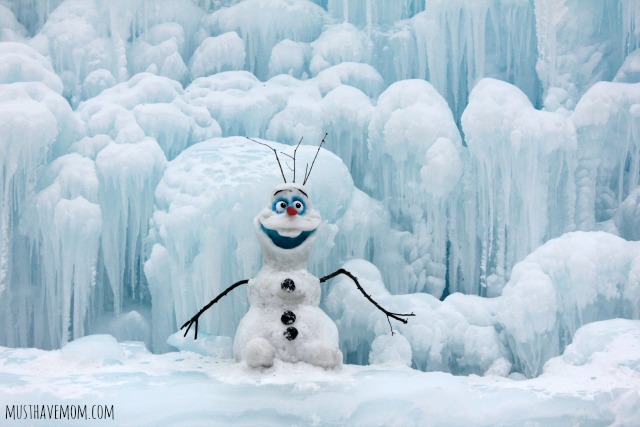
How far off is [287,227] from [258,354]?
88 cm

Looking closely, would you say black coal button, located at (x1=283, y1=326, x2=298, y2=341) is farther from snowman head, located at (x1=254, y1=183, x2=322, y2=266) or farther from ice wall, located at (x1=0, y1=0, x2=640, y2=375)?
ice wall, located at (x1=0, y1=0, x2=640, y2=375)

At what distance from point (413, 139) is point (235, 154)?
155cm

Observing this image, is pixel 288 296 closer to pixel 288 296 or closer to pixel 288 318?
pixel 288 296

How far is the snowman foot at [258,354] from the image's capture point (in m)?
3.96

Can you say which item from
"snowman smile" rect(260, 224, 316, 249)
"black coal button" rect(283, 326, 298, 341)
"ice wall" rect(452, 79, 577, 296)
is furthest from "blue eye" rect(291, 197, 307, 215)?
"ice wall" rect(452, 79, 577, 296)

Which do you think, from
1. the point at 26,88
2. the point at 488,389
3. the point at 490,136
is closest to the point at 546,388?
the point at 488,389

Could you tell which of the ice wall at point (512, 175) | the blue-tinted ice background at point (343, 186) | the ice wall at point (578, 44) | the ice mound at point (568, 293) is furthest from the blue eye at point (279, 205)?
the ice wall at point (578, 44)

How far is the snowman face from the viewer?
14.4ft

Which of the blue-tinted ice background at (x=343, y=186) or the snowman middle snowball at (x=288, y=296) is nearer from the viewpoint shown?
the snowman middle snowball at (x=288, y=296)

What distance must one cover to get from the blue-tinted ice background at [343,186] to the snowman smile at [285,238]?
1.96ft

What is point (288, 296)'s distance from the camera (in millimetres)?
4348

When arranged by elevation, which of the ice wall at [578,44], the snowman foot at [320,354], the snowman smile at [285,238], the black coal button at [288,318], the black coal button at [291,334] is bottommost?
the snowman foot at [320,354]

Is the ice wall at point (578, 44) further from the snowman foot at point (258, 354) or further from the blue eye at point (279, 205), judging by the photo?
the snowman foot at point (258, 354)

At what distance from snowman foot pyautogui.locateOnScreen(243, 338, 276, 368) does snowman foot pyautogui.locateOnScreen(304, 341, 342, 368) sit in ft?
0.82
